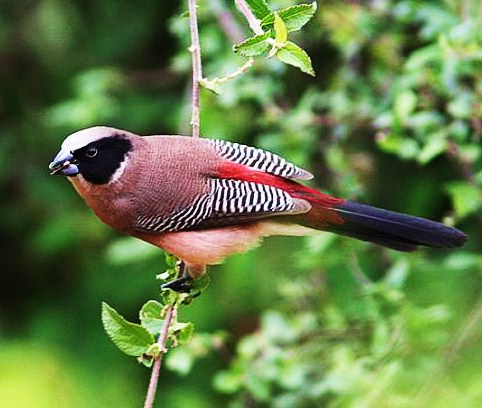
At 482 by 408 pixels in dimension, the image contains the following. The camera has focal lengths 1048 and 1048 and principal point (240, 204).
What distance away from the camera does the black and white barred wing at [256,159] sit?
2.66 metres

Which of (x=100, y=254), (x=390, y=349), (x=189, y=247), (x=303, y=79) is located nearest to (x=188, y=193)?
(x=189, y=247)

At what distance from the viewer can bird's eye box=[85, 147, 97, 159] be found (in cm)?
257

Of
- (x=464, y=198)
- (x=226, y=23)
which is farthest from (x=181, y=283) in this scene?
(x=226, y=23)

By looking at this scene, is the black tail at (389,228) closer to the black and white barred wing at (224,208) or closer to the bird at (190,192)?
the bird at (190,192)

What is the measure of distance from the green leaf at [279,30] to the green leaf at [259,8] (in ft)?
0.37

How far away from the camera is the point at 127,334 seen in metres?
2.22

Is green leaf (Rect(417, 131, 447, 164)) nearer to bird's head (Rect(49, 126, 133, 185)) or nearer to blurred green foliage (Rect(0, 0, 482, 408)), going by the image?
blurred green foliage (Rect(0, 0, 482, 408))

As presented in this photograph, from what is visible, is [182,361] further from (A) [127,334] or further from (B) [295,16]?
(B) [295,16]

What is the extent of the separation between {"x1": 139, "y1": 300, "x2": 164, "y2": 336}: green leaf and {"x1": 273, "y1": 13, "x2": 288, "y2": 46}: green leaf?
66cm

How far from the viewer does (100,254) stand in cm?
480

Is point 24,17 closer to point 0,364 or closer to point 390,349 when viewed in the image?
point 0,364

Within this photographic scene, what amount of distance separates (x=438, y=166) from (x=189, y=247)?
200 cm

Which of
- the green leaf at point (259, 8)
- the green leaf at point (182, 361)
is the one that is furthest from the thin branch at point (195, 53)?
the green leaf at point (182, 361)

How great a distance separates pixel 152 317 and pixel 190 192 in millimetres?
375
